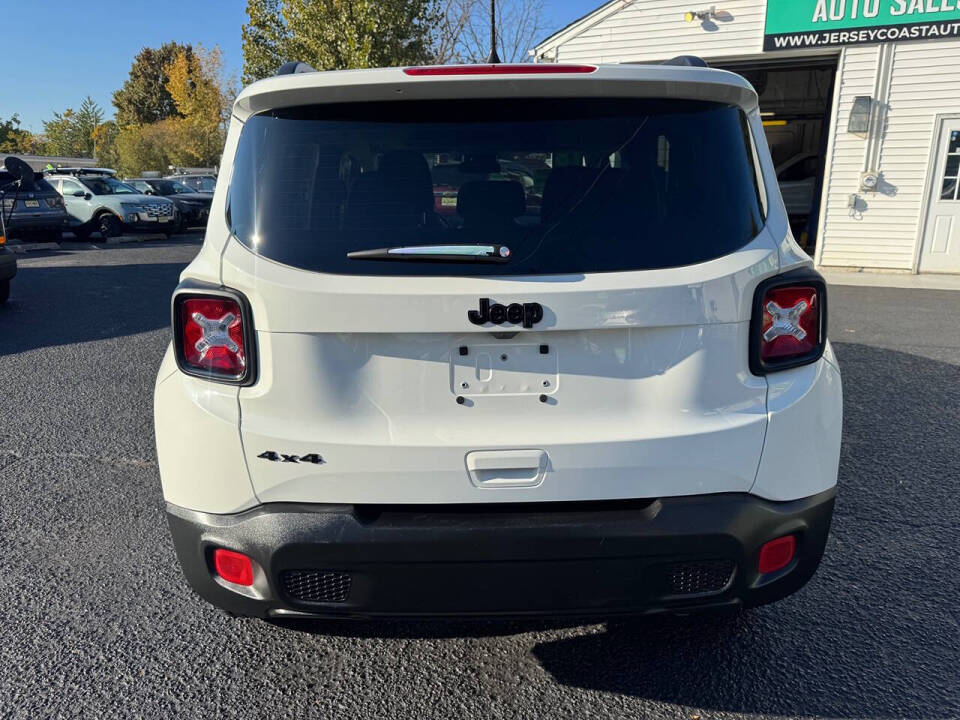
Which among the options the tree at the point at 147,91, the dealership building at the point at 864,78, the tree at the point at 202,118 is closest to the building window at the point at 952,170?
the dealership building at the point at 864,78

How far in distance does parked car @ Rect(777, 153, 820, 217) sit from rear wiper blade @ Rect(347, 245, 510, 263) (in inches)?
661

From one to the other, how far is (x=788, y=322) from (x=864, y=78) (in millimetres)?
12003

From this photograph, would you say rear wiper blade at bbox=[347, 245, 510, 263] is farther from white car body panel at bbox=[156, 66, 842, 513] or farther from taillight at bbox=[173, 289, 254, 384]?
taillight at bbox=[173, 289, 254, 384]

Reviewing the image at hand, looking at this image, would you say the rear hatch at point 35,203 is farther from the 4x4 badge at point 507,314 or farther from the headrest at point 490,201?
the 4x4 badge at point 507,314

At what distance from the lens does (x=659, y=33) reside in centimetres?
1235

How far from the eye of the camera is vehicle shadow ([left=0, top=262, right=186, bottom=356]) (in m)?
7.48

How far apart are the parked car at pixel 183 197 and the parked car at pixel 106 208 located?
101 cm

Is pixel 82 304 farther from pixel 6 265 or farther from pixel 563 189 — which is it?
pixel 563 189

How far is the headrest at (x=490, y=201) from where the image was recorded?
200cm

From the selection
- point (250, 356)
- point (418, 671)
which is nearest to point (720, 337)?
point (250, 356)

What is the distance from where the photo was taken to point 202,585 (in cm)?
209

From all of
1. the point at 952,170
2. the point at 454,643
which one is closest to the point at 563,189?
the point at 454,643

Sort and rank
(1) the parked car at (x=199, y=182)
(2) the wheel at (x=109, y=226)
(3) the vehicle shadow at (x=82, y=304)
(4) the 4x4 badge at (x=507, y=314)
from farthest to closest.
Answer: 1. (1) the parked car at (x=199, y=182)
2. (2) the wheel at (x=109, y=226)
3. (3) the vehicle shadow at (x=82, y=304)
4. (4) the 4x4 badge at (x=507, y=314)

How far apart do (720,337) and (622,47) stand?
12.2 metres
